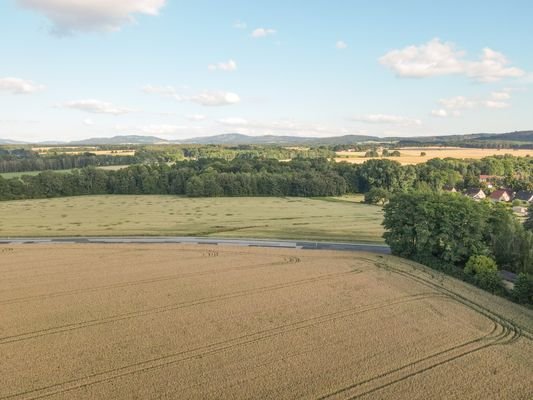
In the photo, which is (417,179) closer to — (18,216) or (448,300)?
(448,300)

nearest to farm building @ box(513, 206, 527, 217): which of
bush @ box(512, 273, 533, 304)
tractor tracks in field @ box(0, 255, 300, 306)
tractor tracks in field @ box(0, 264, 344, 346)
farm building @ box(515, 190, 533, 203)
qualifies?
farm building @ box(515, 190, 533, 203)

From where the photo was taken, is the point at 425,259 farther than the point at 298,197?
No

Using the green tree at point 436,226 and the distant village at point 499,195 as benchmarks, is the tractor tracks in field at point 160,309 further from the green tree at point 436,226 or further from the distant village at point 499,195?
the distant village at point 499,195

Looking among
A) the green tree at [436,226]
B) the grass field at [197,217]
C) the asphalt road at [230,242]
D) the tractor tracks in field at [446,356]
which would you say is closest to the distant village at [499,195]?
the grass field at [197,217]

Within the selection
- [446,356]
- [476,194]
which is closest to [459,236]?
[446,356]

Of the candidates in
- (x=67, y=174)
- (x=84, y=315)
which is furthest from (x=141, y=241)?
(x=67, y=174)
